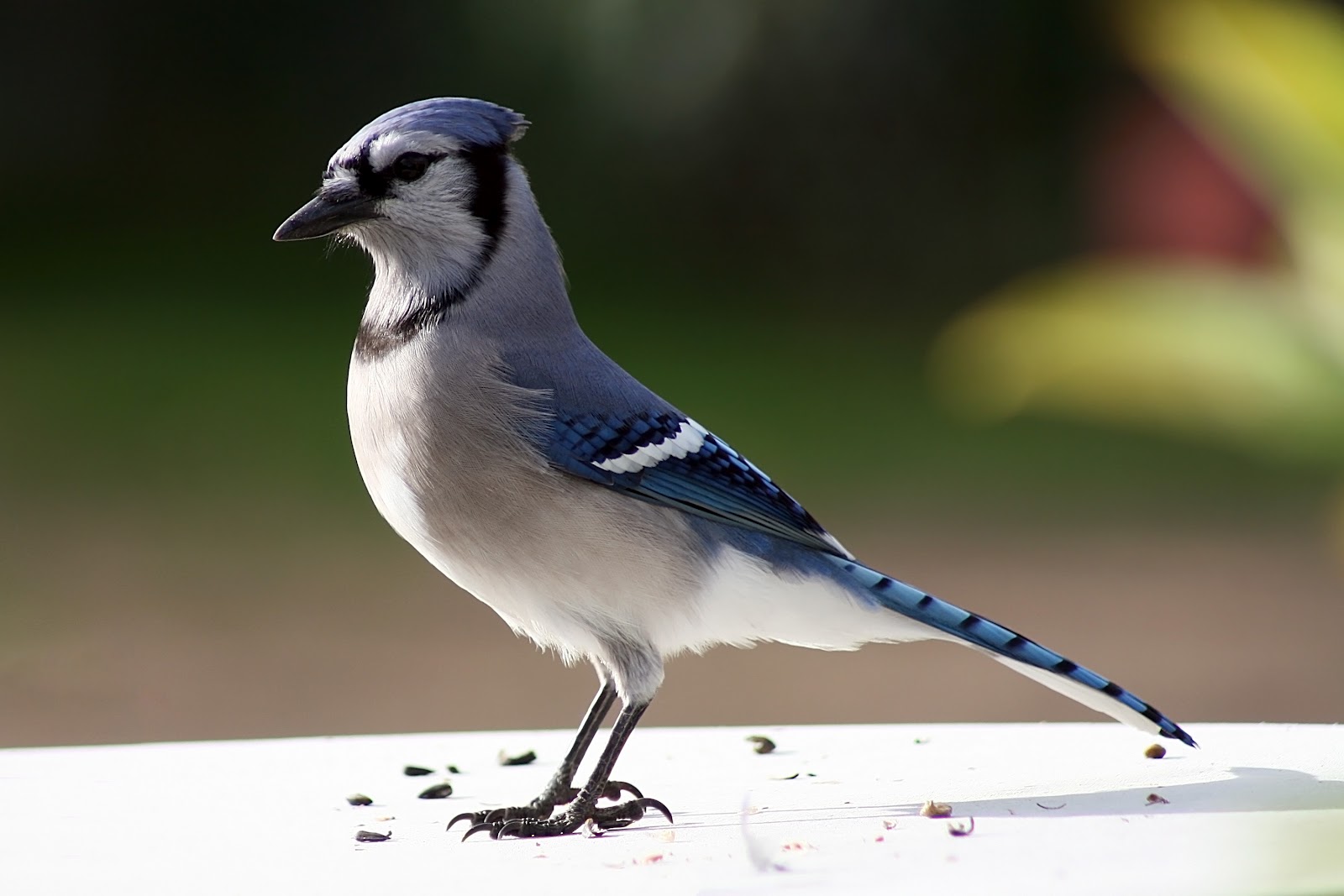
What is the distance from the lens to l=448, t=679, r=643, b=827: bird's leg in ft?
6.80

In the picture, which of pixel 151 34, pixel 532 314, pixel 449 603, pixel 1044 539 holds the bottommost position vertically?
pixel 449 603

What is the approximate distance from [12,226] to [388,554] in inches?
181

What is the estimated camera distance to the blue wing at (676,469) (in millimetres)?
2176

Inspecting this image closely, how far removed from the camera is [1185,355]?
1223mm

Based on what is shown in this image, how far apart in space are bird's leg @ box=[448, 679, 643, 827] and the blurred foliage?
94cm

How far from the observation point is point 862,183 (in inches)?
440

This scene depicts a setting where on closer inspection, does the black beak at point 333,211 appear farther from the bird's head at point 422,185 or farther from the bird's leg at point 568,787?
the bird's leg at point 568,787

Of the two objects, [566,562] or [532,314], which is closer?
[566,562]

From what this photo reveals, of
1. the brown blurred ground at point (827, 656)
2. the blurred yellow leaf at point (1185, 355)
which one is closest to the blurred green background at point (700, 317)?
the brown blurred ground at point (827, 656)

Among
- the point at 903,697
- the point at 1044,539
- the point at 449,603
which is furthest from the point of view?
the point at 1044,539

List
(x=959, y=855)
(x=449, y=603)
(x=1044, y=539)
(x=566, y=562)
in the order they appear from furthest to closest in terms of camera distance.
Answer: (x=1044, y=539) → (x=449, y=603) → (x=566, y=562) → (x=959, y=855)

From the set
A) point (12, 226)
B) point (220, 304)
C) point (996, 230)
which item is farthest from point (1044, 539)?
point (12, 226)

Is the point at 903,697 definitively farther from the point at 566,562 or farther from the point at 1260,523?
the point at 566,562

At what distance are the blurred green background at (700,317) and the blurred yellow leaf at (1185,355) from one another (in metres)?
4.45
